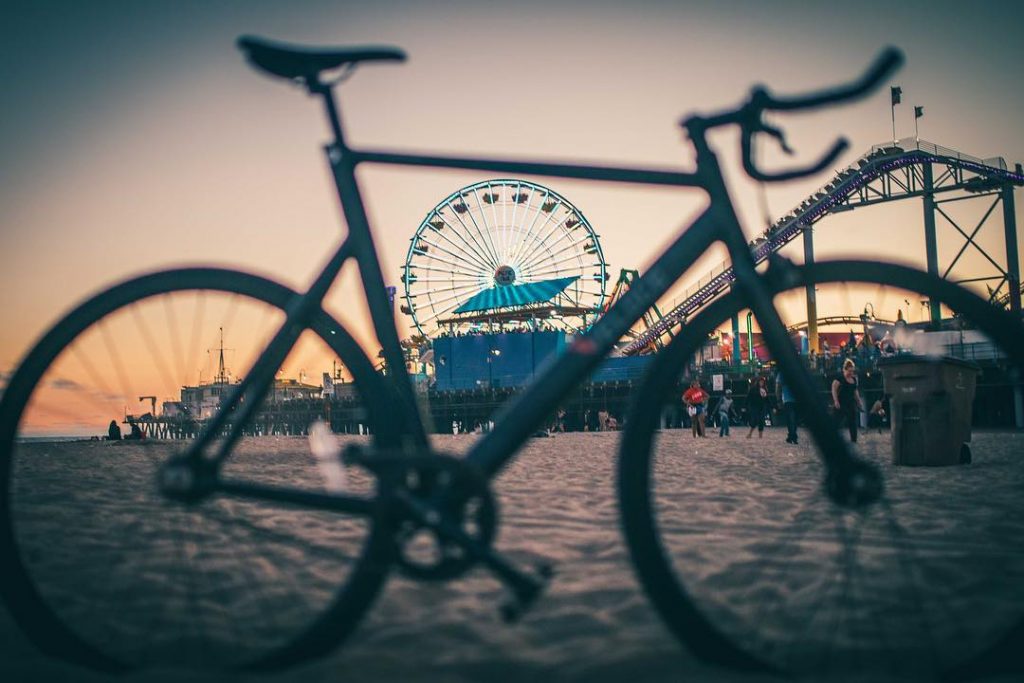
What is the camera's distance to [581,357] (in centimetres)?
183

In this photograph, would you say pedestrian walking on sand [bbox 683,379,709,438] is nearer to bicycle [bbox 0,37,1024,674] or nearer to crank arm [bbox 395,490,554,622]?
bicycle [bbox 0,37,1024,674]

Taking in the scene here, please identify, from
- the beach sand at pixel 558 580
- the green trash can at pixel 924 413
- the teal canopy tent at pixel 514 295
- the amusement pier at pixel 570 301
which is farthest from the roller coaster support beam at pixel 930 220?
the beach sand at pixel 558 580

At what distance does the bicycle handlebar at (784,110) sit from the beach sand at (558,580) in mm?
1141

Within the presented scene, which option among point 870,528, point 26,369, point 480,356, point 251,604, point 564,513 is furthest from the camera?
point 480,356

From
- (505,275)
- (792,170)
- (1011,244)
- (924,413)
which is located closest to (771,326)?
(792,170)

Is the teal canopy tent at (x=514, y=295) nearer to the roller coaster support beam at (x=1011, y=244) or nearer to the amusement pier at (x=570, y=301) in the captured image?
the amusement pier at (x=570, y=301)

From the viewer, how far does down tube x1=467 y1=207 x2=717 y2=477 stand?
1.77 metres

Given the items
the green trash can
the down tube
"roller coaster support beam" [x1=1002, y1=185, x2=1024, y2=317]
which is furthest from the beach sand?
"roller coaster support beam" [x1=1002, y1=185, x2=1024, y2=317]

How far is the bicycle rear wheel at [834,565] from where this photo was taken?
1635 mm

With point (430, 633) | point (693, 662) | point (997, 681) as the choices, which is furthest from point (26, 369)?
point (997, 681)

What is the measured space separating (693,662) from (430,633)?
75 centimetres

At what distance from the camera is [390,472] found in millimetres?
1650

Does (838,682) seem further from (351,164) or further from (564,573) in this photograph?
(351,164)

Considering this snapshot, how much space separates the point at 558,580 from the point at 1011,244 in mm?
31853
